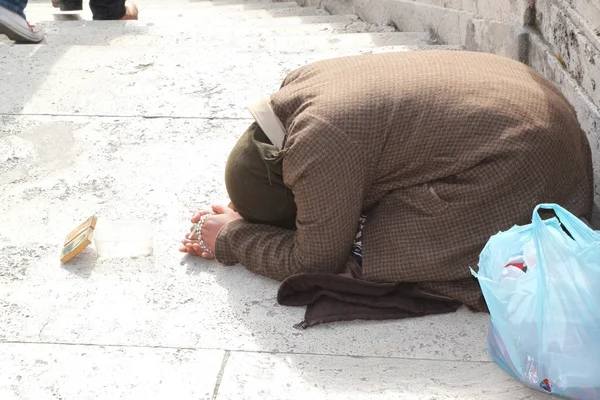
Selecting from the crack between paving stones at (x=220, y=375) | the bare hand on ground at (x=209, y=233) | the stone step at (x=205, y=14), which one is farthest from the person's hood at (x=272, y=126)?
the stone step at (x=205, y=14)

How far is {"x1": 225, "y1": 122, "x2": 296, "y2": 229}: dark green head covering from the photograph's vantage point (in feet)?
8.83

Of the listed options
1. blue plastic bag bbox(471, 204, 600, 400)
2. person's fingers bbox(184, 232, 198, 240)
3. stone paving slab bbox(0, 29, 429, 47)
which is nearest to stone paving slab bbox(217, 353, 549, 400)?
blue plastic bag bbox(471, 204, 600, 400)

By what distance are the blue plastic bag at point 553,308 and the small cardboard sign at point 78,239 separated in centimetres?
134

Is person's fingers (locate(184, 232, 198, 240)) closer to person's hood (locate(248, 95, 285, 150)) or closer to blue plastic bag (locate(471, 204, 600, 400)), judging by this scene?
person's hood (locate(248, 95, 285, 150))

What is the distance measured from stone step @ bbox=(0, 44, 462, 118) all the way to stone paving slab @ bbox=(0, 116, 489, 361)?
16 centimetres

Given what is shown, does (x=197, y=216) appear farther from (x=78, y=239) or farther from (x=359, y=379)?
(x=359, y=379)

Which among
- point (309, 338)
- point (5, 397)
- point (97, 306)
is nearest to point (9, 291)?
point (97, 306)

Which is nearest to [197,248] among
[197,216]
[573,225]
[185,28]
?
[197,216]

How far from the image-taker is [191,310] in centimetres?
267

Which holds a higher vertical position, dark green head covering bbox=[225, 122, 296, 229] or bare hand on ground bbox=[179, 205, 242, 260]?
dark green head covering bbox=[225, 122, 296, 229]

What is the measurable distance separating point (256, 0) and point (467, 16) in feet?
17.7

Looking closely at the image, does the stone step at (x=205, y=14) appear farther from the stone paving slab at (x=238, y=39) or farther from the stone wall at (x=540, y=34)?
the stone wall at (x=540, y=34)

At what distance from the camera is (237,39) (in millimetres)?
5523

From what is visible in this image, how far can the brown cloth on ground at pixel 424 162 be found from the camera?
8.08 feet
